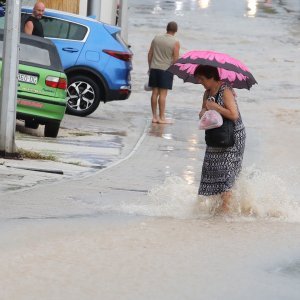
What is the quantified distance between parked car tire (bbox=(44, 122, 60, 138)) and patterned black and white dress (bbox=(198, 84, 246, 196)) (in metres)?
6.44

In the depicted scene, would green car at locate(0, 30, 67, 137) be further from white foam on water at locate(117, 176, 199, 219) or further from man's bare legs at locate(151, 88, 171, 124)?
white foam on water at locate(117, 176, 199, 219)

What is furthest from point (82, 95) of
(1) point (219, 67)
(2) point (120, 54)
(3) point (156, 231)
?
(3) point (156, 231)

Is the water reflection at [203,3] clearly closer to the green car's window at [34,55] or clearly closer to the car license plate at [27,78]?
the green car's window at [34,55]

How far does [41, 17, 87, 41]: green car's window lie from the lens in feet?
68.5

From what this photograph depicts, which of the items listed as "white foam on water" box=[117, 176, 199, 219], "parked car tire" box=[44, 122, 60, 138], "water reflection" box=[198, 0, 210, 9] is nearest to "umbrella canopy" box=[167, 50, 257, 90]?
"white foam on water" box=[117, 176, 199, 219]

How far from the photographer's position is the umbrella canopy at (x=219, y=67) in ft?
34.7

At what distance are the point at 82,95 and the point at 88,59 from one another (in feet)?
2.13

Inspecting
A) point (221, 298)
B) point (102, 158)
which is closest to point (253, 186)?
point (221, 298)

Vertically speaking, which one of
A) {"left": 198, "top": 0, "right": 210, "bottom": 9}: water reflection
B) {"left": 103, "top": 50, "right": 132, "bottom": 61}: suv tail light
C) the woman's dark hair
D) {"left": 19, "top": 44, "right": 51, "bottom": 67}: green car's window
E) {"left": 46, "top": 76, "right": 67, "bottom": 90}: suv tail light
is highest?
the woman's dark hair

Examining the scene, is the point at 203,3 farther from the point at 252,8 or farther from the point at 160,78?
the point at 160,78

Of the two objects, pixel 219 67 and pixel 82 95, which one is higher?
pixel 219 67

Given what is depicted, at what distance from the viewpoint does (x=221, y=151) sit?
1069 centimetres

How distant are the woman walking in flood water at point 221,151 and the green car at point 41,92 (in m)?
6.24

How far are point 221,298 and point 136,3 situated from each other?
37775mm
